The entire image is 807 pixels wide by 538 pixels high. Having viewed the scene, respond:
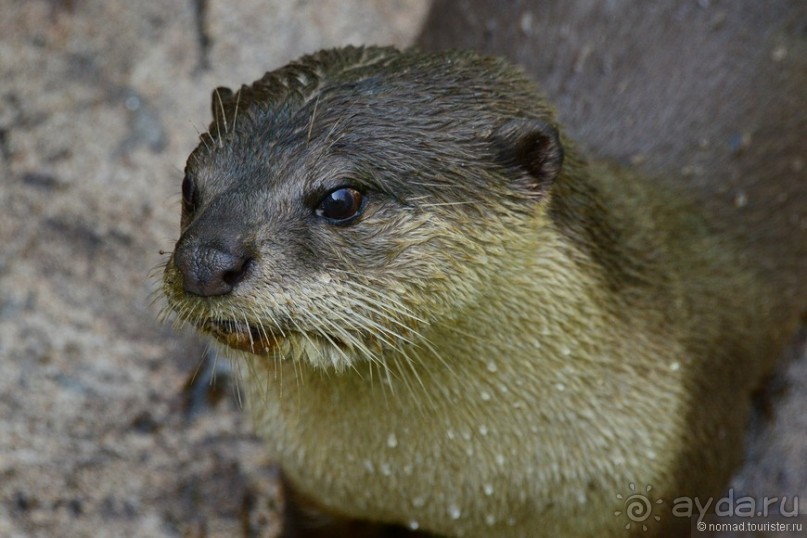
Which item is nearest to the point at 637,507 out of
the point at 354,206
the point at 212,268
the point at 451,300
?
the point at 451,300

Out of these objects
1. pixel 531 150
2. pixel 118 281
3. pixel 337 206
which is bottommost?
pixel 337 206

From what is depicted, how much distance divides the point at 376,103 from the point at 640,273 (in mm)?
636

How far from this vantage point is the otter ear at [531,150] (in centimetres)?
184

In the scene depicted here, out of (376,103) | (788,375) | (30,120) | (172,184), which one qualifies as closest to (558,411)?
(376,103)

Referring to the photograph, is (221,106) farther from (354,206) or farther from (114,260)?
(114,260)

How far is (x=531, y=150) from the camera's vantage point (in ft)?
6.11

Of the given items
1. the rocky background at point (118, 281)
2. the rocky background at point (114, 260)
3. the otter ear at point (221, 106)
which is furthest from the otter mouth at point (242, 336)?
the rocky background at point (118, 281)

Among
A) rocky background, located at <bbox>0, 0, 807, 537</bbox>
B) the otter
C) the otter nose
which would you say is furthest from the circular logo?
the otter nose

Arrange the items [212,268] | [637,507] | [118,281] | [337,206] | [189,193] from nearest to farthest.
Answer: [212,268], [337,206], [189,193], [637,507], [118,281]

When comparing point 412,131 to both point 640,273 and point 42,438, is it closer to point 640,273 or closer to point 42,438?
point 640,273

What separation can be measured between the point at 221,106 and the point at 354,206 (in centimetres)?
35

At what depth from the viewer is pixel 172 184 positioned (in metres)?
3.15

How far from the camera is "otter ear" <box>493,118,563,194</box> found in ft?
6.05

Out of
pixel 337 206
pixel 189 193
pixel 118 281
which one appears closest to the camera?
pixel 337 206
